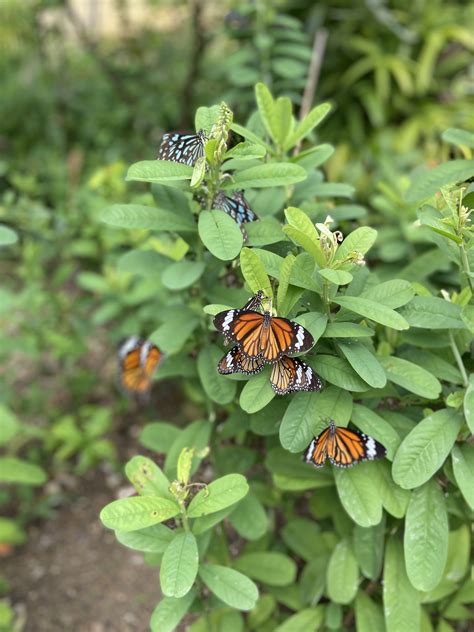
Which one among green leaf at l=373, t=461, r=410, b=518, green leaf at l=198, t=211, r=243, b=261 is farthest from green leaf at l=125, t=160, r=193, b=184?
green leaf at l=373, t=461, r=410, b=518

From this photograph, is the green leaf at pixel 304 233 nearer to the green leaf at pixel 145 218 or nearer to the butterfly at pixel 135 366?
the green leaf at pixel 145 218

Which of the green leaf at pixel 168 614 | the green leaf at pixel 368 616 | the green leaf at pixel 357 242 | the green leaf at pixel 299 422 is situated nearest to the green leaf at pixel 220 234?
the green leaf at pixel 357 242

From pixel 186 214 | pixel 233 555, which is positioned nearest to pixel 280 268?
pixel 186 214

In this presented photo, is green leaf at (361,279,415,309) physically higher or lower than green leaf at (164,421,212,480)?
higher

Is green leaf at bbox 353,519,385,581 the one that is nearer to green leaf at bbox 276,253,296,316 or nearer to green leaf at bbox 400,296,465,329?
green leaf at bbox 400,296,465,329

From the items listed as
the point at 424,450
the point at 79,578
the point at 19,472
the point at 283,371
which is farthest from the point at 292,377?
the point at 79,578

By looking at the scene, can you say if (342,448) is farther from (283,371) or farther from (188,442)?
(188,442)

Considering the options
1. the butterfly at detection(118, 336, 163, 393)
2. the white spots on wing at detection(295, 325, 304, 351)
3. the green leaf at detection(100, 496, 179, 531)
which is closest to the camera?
the white spots on wing at detection(295, 325, 304, 351)
